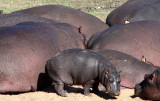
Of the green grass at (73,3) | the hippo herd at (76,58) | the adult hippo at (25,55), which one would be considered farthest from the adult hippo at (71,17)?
the green grass at (73,3)

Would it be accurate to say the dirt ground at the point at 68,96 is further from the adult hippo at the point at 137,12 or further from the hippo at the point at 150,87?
Result: the adult hippo at the point at 137,12

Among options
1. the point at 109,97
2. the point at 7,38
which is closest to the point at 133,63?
the point at 109,97

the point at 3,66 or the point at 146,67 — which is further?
the point at 146,67

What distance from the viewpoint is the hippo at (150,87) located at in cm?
512

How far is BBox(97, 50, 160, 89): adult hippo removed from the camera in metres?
5.79

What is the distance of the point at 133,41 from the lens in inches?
266

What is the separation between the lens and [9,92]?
16.8 feet

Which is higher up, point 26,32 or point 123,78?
point 26,32

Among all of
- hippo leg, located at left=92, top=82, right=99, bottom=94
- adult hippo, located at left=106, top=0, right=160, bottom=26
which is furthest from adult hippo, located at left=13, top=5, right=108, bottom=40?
hippo leg, located at left=92, top=82, right=99, bottom=94

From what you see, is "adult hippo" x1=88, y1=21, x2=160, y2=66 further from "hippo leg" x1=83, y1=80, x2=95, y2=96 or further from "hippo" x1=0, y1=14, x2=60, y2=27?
"hippo leg" x1=83, y1=80, x2=95, y2=96

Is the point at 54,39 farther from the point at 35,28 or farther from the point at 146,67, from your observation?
the point at 146,67

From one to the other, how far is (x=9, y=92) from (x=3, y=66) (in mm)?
372

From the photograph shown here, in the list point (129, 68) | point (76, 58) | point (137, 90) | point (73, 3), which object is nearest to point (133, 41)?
point (129, 68)

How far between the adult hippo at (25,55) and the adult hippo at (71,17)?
2.21m
